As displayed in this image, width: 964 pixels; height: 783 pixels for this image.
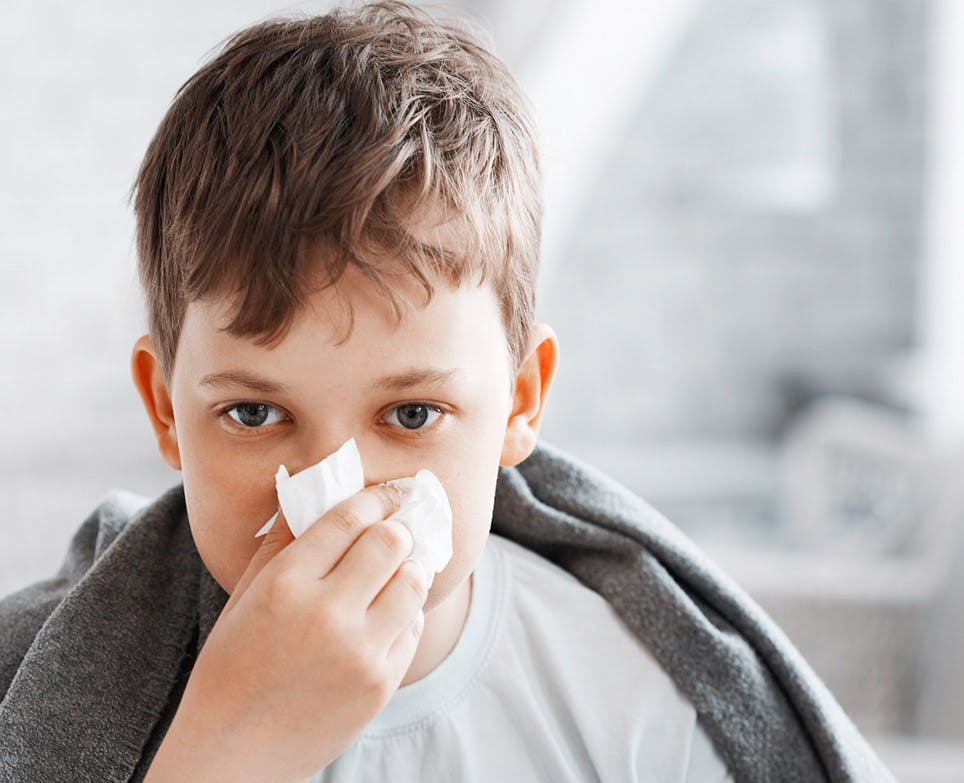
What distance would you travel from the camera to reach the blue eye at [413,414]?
2.57 feet

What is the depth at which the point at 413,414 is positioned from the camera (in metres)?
0.79

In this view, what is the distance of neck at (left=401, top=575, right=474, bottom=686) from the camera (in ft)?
3.09

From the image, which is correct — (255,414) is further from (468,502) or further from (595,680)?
(595,680)

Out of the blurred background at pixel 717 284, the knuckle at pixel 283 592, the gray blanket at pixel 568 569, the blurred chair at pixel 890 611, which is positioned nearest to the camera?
the knuckle at pixel 283 592

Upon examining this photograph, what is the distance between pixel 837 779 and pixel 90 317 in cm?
243

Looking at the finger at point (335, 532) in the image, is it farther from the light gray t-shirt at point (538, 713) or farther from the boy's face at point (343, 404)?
the light gray t-shirt at point (538, 713)

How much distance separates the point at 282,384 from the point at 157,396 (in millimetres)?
218

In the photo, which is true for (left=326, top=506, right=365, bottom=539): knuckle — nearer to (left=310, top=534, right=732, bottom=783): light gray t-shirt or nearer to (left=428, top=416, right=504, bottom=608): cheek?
(left=428, top=416, right=504, bottom=608): cheek

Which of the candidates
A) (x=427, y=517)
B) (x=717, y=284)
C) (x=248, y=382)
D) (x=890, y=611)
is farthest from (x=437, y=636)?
(x=717, y=284)

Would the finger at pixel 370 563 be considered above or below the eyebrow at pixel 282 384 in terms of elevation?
below

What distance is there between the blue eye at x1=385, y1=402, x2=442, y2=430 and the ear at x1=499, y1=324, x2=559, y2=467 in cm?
14

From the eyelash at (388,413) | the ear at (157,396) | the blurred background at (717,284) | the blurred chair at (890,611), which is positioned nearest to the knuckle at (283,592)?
the eyelash at (388,413)

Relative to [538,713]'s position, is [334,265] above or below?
above

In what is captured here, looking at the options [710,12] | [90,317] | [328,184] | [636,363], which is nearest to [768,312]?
[636,363]
